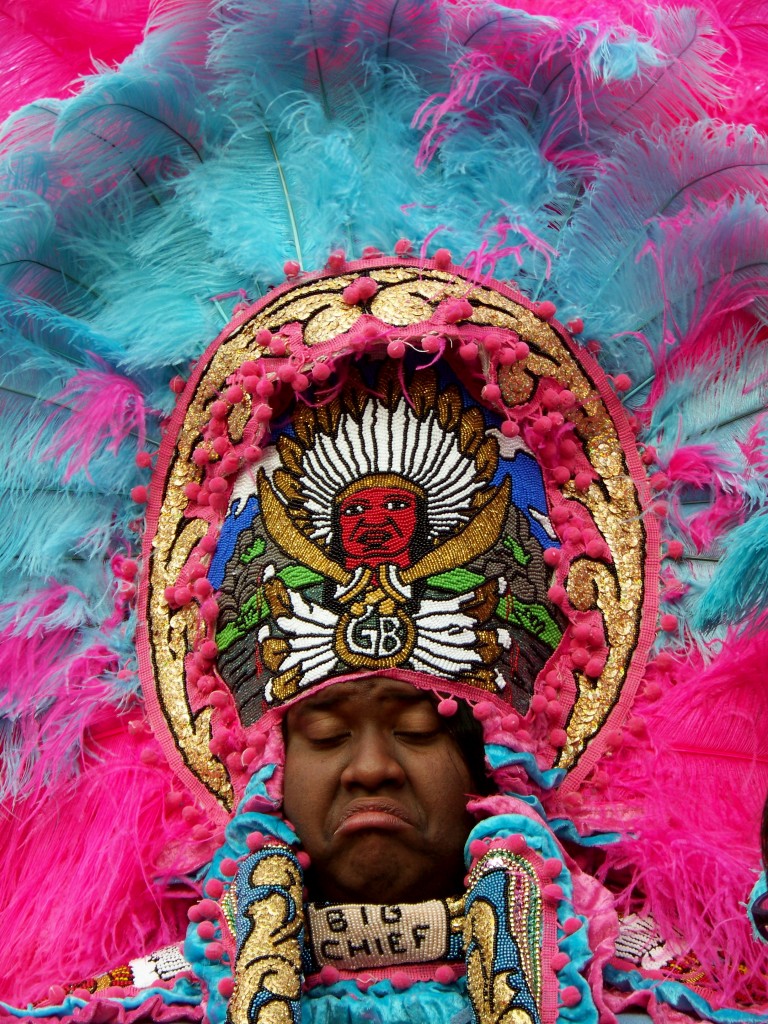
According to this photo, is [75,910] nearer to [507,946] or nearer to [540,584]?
[507,946]

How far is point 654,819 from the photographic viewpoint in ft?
8.75

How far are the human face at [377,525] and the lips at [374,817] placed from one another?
0.46 meters

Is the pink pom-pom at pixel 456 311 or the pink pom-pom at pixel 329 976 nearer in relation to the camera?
the pink pom-pom at pixel 329 976

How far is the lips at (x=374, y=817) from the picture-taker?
2.49 meters

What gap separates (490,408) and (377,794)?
0.82m

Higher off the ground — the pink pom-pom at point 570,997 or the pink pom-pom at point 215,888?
the pink pom-pom at point 215,888

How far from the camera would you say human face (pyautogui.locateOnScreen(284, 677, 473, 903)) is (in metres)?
2.51

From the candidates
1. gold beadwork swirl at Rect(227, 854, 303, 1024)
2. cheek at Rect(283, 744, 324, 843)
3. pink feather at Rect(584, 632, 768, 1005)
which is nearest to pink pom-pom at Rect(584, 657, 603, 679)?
pink feather at Rect(584, 632, 768, 1005)

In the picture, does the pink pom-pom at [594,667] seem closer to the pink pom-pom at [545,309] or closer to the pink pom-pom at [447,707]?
the pink pom-pom at [447,707]

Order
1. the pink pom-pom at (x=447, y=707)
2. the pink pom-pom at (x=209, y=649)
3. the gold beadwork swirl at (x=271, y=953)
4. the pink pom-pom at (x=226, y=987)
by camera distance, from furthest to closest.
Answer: the pink pom-pom at (x=209, y=649) < the pink pom-pom at (x=447, y=707) < the pink pom-pom at (x=226, y=987) < the gold beadwork swirl at (x=271, y=953)

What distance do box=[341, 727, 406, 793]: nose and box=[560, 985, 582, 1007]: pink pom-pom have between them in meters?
0.45

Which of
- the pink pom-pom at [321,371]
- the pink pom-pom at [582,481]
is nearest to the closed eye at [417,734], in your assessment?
the pink pom-pom at [582,481]

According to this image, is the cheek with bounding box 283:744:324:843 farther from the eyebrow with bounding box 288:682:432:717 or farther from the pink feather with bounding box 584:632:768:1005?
the pink feather with bounding box 584:632:768:1005

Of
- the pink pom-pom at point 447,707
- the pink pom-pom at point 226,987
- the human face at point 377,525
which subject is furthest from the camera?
the human face at point 377,525
